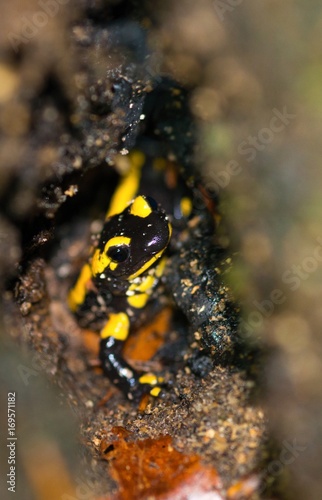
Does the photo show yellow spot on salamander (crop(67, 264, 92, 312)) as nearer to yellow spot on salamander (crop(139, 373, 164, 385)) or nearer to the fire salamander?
the fire salamander

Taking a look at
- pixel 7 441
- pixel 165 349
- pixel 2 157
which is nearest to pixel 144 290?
pixel 165 349

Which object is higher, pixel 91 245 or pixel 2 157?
pixel 2 157

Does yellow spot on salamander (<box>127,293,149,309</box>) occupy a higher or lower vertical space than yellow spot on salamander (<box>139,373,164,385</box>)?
higher

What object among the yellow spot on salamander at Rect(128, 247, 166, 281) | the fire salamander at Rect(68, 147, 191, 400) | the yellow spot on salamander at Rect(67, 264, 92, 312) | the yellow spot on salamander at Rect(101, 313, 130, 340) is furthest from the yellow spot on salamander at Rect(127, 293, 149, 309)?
the yellow spot on salamander at Rect(67, 264, 92, 312)

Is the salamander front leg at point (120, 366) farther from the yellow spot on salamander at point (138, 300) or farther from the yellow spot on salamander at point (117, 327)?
the yellow spot on salamander at point (138, 300)

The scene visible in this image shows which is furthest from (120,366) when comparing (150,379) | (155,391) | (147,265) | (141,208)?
(141,208)

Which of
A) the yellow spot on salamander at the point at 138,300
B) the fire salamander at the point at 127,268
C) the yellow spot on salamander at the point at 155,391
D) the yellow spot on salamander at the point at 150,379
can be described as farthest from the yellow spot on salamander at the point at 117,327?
the yellow spot on salamander at the point at 155,391

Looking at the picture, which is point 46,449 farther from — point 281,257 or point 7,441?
point 281,257
